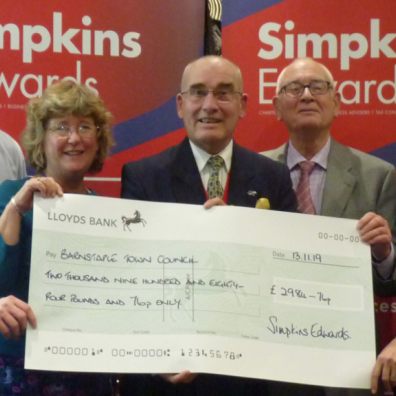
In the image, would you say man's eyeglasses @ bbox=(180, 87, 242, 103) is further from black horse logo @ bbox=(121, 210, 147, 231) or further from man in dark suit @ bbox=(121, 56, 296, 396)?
black horse logo @ bbox=(121, 210, 147, 231)

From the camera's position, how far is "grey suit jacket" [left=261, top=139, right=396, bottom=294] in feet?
10.8

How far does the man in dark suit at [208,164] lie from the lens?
9.24ft

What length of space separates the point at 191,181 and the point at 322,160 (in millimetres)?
855

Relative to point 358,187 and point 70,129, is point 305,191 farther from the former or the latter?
point 70,129

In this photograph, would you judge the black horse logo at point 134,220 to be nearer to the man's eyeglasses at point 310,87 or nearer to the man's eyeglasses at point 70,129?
the man's eyeglasses at point 70,129

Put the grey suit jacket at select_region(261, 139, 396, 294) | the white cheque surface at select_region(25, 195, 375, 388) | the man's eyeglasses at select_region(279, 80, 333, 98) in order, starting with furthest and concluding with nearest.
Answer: the man's eyeglasses at select_region(279, 80, 333, 98) < the grey suit jacket at select_region(261, 139, 396, 294) < the white cheque surface at select_region(25, 195, 375, 388)

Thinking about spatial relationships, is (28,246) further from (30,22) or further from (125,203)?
(30,22)

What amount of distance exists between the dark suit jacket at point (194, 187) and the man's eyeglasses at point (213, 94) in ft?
0.54

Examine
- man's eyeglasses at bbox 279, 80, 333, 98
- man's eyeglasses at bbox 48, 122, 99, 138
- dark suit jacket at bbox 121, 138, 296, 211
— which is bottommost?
dark suit jacket at bbox 121, 138, 296, 211

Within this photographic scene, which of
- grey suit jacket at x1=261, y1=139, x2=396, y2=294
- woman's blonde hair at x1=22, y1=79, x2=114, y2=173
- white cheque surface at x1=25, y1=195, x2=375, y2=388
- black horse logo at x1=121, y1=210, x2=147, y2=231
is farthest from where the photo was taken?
grey suit jacket at x1=261, y1=139, x2=396, y2=294

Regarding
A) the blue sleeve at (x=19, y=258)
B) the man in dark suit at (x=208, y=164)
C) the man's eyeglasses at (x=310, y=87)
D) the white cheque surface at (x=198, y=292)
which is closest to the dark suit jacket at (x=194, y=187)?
the man in dark suit at (x=208, y=164)

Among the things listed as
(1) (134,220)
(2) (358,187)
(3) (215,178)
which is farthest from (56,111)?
(2) (358,187)

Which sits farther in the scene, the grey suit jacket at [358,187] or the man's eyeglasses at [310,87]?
the man's eyeglasses at [310,87]

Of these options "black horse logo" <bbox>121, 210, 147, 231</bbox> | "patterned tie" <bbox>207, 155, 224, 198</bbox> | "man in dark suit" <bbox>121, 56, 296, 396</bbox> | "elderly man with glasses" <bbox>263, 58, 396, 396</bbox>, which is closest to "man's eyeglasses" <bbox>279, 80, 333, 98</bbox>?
"elderly man with glasses" <bbox>263, 58, 396, 396</bbox>
